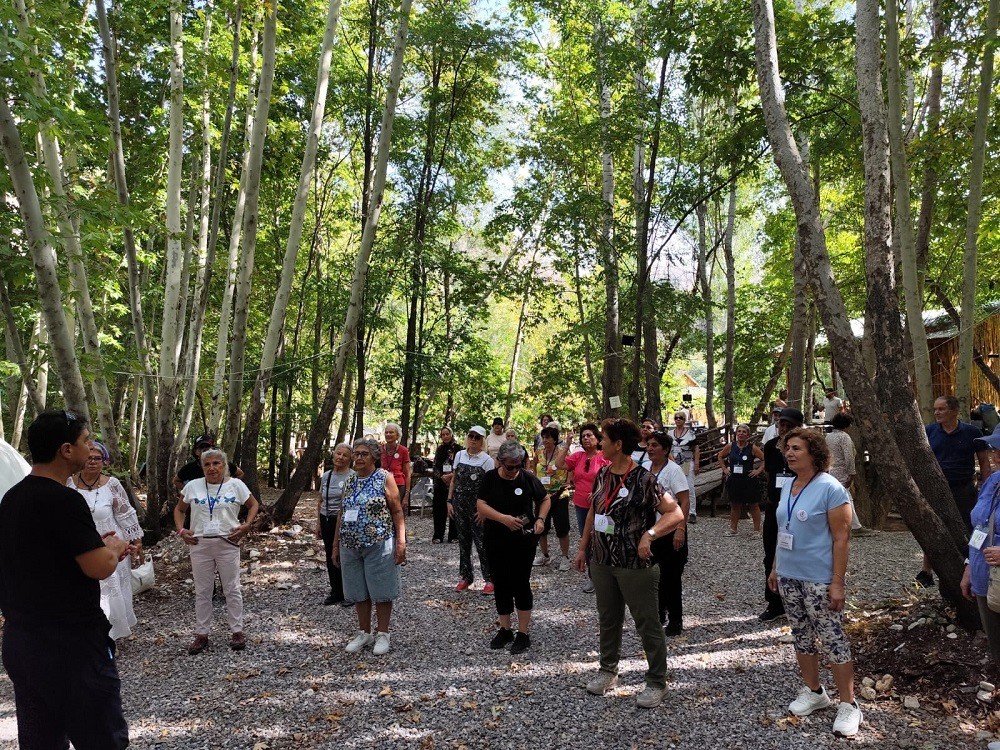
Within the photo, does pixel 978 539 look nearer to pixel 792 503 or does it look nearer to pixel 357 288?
pixel 792 503

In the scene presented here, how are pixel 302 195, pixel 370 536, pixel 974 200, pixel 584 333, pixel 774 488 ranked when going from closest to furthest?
pixel 370 536
pixel 774 488
pixel 974 200
pixel 302 195
pixel 584 333

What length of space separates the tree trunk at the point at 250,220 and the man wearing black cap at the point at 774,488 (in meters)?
7.45

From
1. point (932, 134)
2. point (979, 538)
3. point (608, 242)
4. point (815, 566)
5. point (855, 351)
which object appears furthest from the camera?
point (608, 242)

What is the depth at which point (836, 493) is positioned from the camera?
12.0 feet

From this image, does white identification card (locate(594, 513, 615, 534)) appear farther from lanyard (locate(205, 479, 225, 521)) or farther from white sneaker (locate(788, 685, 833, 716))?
lanyard (locate(205, 479, 225, 521))

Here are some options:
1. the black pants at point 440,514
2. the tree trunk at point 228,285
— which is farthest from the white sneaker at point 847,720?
the tree trunk at point 228,285

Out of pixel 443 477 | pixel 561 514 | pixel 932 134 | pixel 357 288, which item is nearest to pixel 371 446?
Answer: pixel 561 514

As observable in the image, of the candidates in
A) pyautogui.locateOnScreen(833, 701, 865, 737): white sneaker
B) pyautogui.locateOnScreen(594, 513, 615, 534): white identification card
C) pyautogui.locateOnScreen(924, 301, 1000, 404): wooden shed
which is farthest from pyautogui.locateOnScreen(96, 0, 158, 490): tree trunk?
pyautogui.locateOnScreen(924, 301, 1000, 404): wooden shed

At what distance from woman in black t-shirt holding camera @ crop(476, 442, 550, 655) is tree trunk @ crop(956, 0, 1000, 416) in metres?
5.53

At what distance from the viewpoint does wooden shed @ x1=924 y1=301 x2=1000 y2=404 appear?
18.5m

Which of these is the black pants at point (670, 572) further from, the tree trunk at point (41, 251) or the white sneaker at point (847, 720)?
the tree trunk at point (41, 251)

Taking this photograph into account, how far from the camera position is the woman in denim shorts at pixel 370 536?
5.11m

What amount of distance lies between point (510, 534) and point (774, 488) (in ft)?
7.73

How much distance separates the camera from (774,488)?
558 centimetres
